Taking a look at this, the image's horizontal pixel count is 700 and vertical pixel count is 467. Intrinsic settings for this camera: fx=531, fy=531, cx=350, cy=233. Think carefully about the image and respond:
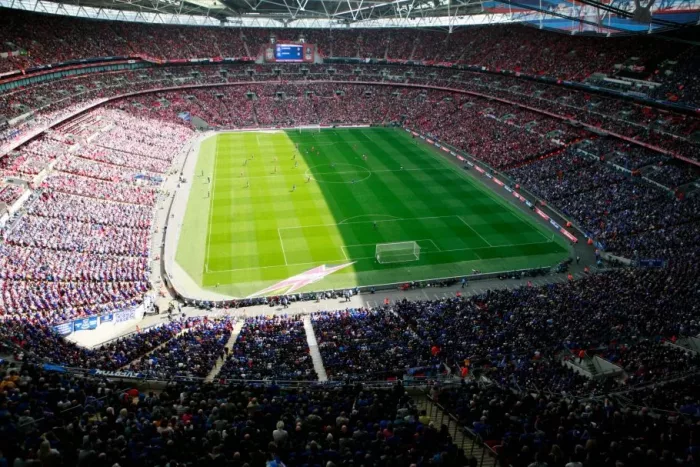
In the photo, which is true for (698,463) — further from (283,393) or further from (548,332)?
(548,332)

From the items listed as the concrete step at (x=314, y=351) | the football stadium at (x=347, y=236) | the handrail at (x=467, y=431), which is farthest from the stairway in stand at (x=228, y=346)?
the handrail at (x=467, y=431)

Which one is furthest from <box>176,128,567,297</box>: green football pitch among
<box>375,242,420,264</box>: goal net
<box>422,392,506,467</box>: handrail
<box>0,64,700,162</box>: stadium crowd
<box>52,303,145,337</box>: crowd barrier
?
<box>422,392,506,467</box>: handrail

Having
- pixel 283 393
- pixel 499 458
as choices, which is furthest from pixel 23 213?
pixel 499 458

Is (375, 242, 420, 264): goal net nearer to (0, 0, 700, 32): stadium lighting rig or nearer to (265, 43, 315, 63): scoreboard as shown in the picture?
(0, 0, 700, 32): stadium lighting rig

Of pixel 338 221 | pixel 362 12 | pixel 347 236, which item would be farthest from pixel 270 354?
pixel 362 12

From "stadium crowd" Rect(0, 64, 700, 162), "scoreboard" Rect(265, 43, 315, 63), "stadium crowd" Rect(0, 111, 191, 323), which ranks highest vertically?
"scoreboard" Rect(265, 43, 315, 63)

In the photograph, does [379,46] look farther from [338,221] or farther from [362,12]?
[338,221]
